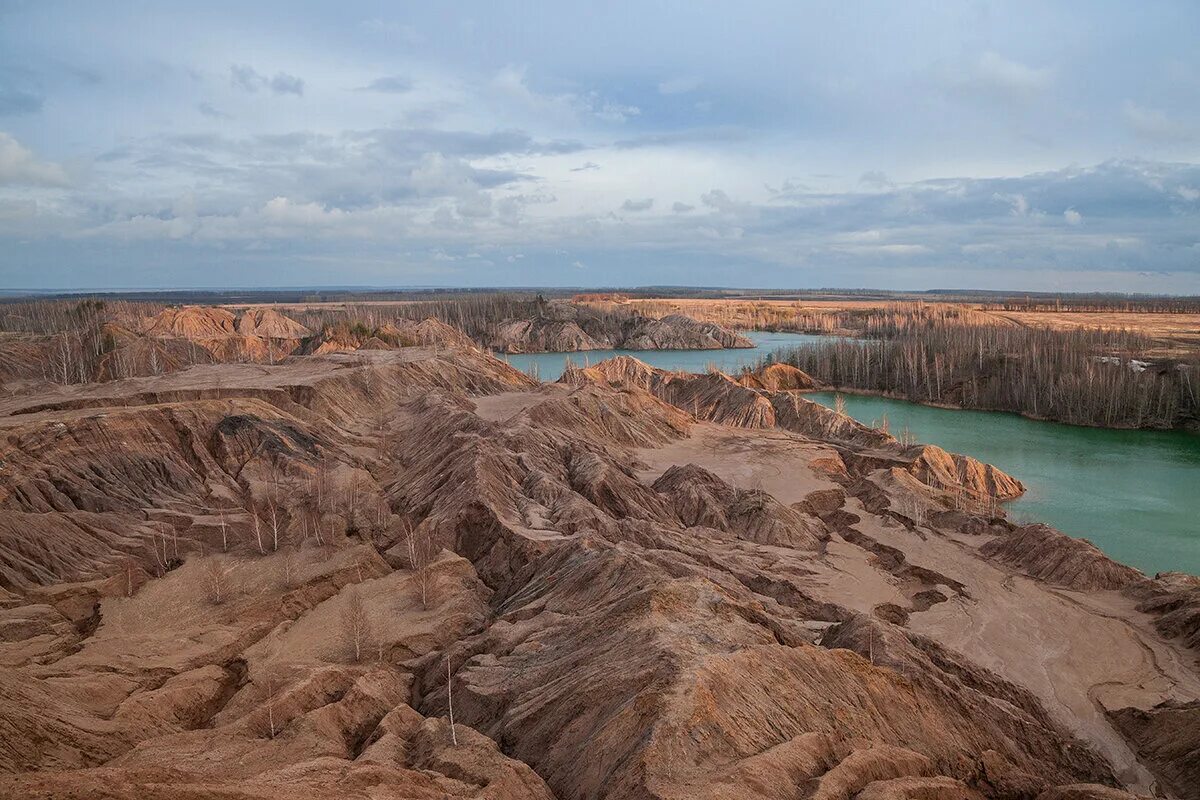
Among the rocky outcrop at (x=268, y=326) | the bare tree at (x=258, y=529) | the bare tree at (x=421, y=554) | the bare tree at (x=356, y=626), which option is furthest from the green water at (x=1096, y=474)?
the rocky outcrop at (x=268, y=326)

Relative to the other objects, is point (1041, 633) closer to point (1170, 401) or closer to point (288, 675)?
point (288, 675)

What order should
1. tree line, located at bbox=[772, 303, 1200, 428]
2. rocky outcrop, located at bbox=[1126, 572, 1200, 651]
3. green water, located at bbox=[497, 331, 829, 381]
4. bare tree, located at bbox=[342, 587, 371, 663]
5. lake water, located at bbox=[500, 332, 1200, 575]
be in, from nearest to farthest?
bare tree, located at bbox=[342, 587, 371, 663] → rocky outcrop, located at bbox=[1126, 572, 1200, 651] → lake water, located at bbox=[500, 332, 1200, 575] → tree line, located at bbox=[772, 303, 1200, 428] → green water, located at bbox=[497, 331, 829, 381]

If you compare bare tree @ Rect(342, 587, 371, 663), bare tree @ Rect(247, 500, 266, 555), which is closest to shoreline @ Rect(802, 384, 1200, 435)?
bare tree @ Rect(342, 587, 371, 663)

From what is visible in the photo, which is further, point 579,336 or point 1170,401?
point 579,336

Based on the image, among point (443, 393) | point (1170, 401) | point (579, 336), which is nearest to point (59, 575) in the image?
point (443, 393)

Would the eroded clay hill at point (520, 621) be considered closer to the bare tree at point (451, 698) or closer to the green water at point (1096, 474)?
the bare tree at point (451, 698)

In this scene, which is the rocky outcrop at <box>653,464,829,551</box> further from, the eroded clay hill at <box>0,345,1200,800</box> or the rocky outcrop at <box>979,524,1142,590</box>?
the rocky outcrop at <box>979,524,1142,590</box>
